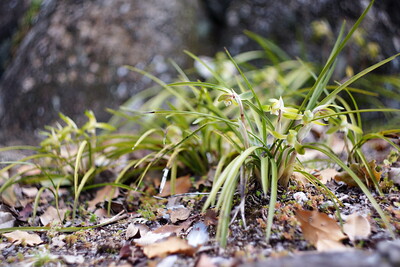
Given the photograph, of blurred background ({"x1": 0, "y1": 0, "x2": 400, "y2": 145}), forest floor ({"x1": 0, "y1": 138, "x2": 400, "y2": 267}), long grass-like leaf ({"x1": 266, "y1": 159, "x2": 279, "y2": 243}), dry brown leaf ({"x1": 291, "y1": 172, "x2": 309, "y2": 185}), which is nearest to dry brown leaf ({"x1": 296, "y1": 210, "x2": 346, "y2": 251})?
forest floor ({"x1": 0, "y1": 138, "x2": 400, "y2": 267})

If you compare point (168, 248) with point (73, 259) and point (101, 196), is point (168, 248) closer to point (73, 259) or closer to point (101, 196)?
point (73, 259)

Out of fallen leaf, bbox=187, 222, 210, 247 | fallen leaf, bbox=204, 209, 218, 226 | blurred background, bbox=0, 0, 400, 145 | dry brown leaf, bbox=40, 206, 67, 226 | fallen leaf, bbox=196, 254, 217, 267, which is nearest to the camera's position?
fallen leaf, bbox=196, 254, 217, 267

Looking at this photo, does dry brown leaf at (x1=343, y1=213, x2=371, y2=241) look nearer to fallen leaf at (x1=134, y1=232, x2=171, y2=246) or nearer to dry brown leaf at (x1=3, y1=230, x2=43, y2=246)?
fallen leaf at (x1=134, y1=232, x2=171, y2=246)

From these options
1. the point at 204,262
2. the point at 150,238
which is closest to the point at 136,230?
the point at 150,238

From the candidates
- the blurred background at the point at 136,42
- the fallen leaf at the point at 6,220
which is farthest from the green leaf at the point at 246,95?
the blurred background at the point at 136,42

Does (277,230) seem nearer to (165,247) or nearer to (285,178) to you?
(285,178)

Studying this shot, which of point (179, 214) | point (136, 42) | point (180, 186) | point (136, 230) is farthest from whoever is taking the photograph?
point (136, 42)
